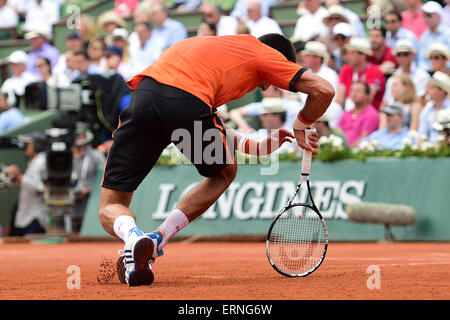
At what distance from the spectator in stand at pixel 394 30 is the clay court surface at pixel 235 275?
3813 millimetres

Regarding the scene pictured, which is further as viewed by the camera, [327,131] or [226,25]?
[226,25]

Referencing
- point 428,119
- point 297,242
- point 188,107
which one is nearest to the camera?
point 188,107

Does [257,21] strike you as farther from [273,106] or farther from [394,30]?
[273,106]

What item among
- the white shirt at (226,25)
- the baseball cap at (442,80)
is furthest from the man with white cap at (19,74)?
the baseball cap at (442,80)

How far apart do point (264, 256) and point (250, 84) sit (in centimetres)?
355

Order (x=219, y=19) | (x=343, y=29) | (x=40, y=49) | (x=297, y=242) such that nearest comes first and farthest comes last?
1. (x=297, y=242)
2. (x=343, y=29)
3. (x=219, y=19)
4. (x=40, y=49)

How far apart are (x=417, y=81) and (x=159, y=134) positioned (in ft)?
24.2

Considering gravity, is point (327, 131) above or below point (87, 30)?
below

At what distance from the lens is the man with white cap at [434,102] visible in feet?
38.1

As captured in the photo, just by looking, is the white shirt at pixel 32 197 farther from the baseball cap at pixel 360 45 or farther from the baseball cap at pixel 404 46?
the baseball cap at pixel 404 46

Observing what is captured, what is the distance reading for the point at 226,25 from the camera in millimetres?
14859

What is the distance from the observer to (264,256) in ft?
30.2

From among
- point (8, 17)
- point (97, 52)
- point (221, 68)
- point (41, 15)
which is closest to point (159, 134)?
point (221, 68)
